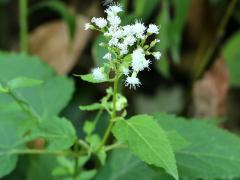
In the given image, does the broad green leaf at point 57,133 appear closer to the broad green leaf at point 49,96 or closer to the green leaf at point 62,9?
the broad green leaf at point 49,96

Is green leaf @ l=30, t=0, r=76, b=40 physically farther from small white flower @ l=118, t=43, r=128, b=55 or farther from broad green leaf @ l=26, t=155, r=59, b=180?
small white flower @ l=118, t=43, r=128, b=55

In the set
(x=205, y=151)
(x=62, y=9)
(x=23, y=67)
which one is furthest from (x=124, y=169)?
(x=62, y=9)

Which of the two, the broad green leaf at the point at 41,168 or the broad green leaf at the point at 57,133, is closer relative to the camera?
the broad green leaf at the point at 57,133

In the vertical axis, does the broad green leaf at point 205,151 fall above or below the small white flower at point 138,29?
below

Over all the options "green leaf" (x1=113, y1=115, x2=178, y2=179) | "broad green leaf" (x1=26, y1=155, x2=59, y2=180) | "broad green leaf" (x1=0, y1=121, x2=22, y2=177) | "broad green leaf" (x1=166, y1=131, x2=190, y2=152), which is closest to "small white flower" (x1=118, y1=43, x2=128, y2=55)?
"green leaf" (x1=113, y1=115, x2=178, y2=179)

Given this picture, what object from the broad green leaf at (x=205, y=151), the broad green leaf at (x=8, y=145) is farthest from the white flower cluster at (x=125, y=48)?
the broad green leaf at (x=8, y=145)

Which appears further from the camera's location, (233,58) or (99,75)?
(233,58)

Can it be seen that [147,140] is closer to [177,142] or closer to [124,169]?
[177,142]

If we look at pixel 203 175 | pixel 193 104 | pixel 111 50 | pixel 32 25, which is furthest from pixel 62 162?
pixel 32 25
